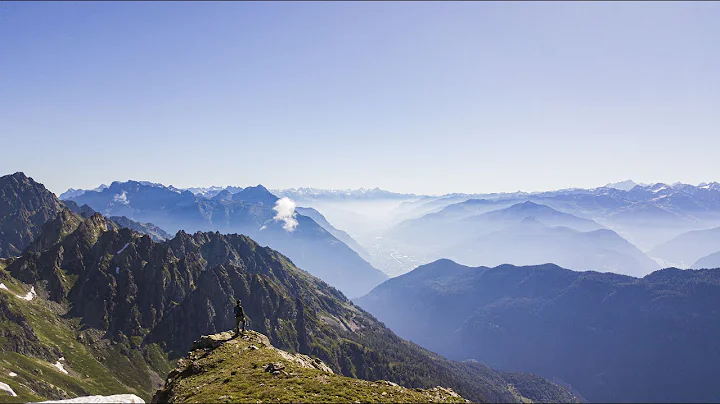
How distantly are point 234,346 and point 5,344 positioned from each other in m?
216

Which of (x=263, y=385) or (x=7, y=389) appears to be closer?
(x=263, y=385)

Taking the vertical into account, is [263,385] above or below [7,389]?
above

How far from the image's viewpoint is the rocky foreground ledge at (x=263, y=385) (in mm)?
34094

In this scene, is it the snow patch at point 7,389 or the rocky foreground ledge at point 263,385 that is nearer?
the rocky foreground ledge at point 263,385

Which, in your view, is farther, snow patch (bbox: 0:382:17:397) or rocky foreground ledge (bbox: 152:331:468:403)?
snow patch (bbox: 0:382:17:397)

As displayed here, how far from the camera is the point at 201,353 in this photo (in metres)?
53.3

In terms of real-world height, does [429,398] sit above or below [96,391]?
above

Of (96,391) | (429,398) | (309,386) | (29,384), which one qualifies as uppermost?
(309,386)

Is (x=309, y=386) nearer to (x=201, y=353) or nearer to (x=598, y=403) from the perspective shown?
(x=201, y=353)

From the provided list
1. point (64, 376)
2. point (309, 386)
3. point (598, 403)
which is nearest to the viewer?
point (309, 386)

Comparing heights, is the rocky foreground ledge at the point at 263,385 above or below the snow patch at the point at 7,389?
above

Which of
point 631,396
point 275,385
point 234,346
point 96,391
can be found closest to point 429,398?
point 275,385

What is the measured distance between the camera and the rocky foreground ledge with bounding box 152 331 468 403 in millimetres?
34094

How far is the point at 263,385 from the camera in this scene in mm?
36594
